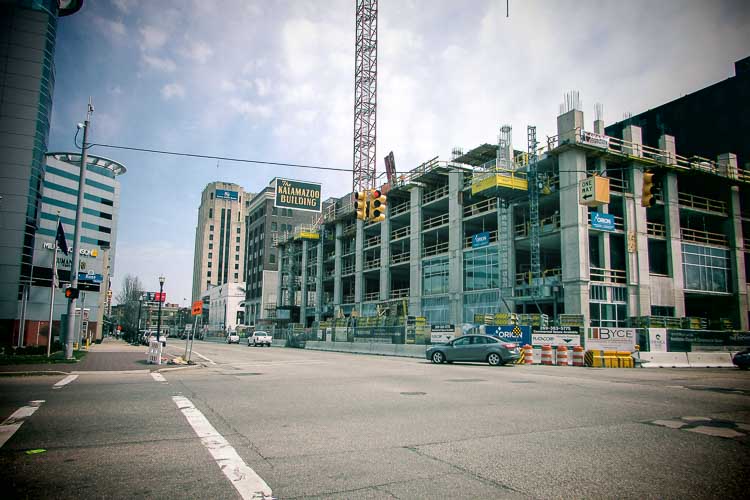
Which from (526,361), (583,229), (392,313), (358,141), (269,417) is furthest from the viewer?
(358,141)

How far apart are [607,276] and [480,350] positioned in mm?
19589

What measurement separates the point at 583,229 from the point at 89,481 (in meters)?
37.3

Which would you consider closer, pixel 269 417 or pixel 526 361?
pixel 269 417

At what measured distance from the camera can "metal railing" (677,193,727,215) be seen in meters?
45.5

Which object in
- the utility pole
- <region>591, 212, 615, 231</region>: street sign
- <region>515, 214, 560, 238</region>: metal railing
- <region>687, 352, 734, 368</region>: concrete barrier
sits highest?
<region>515, 214, 560, 238</region>: metal railing

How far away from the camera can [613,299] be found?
37.8 metres

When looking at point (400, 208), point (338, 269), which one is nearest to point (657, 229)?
point (400, 208)

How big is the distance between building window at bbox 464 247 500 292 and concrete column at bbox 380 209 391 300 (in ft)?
41.5

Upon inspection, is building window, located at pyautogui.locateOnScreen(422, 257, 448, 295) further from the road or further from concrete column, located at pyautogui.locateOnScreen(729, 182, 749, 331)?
the road

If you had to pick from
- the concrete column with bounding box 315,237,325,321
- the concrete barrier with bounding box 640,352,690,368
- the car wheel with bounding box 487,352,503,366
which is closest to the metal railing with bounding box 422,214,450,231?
the concrete column with bounding box 315,237,325,321

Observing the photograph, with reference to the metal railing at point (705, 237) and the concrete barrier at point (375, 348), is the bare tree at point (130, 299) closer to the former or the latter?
the concrete barrier at point (375, 348)

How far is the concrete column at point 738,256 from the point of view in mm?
43844

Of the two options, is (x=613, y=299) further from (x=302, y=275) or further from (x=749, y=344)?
(x=302, y=275)

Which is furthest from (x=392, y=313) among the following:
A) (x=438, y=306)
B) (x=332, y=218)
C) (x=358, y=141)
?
(x=358, y=141)
